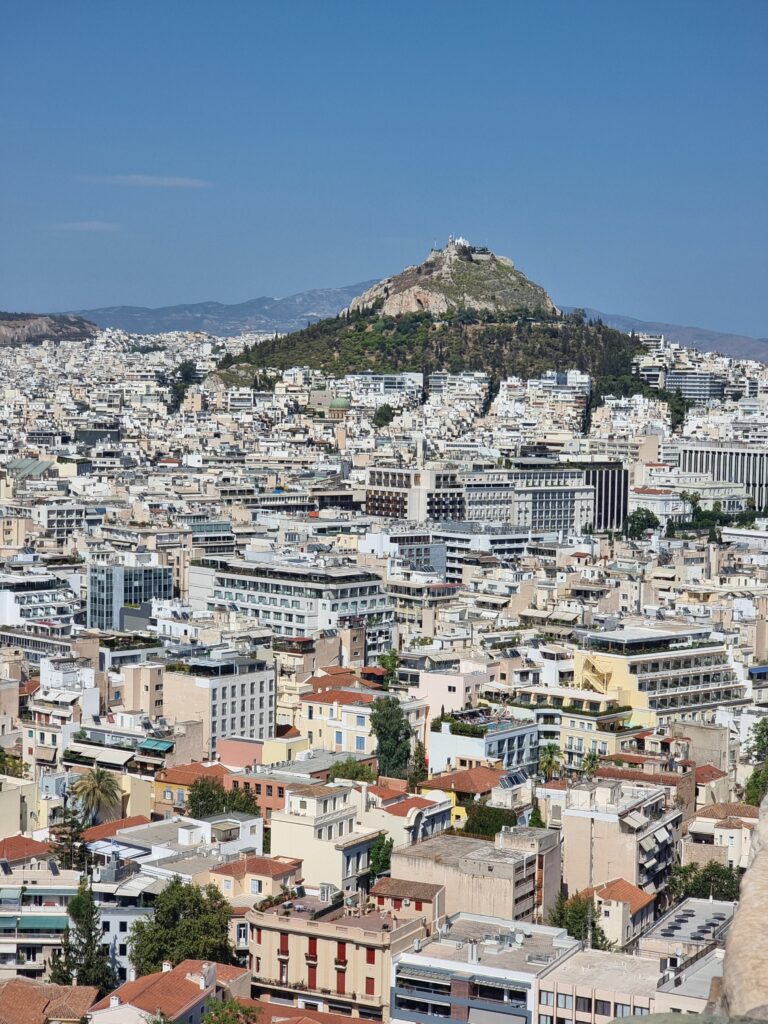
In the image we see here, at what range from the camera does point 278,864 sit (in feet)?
63.1

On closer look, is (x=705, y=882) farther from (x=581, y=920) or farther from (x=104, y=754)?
(x=104, y=754)

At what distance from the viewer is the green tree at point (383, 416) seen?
84812mm

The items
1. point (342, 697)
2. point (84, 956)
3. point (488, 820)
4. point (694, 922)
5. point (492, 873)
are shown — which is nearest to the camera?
point (84, 956)

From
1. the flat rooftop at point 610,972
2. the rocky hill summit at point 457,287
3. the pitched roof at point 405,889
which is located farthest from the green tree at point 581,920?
the rocky hill summit at point 457,287

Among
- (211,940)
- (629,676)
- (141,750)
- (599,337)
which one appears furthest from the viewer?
(599,337)

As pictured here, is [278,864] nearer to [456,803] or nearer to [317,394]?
[456,803]

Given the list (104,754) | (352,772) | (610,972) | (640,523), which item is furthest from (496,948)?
(640,523)

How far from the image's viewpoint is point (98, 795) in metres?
22.7

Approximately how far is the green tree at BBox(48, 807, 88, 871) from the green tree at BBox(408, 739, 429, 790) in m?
5.19

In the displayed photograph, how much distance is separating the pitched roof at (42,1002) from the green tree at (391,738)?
8416 millimetres

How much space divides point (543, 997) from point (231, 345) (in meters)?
124

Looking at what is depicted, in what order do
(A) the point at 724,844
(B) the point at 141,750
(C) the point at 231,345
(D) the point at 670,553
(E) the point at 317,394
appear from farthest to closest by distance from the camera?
(C) the point at 231,345, (E) the point at 317,394, (D) the point at 670,553, (B) the point at 141,750, (A) the point at 724,844

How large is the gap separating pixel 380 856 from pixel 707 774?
595cm

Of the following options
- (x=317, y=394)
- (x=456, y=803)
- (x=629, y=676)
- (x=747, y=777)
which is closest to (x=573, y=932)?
(x=456, y=803)
